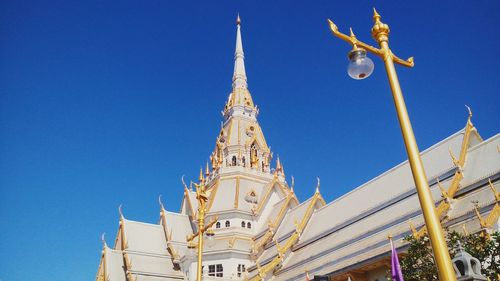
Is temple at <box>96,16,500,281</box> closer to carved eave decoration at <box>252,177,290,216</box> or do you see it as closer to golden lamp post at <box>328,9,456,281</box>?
carved eave decoration at <box>252,177,290,216</box>

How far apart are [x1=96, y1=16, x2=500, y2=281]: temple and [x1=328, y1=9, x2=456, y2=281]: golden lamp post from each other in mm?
12613

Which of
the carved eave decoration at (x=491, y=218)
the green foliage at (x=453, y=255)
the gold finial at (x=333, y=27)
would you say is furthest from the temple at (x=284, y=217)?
the gold finial at (x=333, y=27)

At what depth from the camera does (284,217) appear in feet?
113

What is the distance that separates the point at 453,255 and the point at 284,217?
75.2ft

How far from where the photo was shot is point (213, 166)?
4169 cm

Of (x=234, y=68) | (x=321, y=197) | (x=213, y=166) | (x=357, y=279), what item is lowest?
(x=357, y=279)

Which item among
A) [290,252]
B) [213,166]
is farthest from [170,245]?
[290,252]

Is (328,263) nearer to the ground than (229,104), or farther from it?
nearer to the ground

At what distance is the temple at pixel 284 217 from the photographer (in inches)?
798

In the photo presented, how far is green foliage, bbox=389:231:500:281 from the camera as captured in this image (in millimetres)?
11883

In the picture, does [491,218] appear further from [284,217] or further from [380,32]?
[284,217]

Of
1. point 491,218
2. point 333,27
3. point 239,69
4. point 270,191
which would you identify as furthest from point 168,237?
point 333,27

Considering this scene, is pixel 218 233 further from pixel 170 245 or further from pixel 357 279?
Answer: pixel 357 279

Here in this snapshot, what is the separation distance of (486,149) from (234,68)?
34.9 m
